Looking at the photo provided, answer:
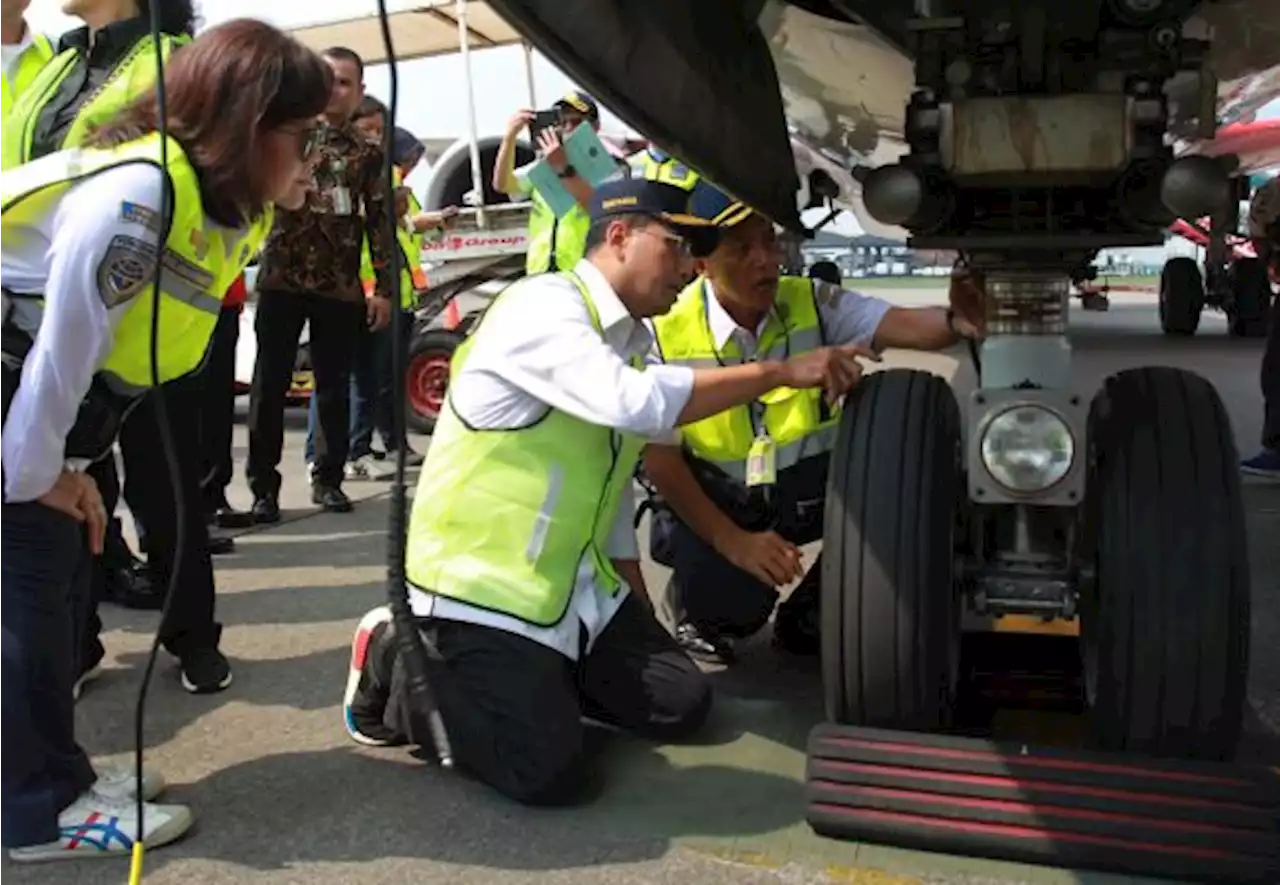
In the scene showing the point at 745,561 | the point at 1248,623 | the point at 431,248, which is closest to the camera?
the point at 1248,623

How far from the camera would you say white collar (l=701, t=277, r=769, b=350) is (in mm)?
3434

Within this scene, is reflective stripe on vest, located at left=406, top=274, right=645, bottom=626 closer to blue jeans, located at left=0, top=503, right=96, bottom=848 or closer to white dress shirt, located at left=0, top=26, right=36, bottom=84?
blue jeans, located at left=0, top=503, right=96, bottom=848

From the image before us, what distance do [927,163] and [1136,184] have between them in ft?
1.22

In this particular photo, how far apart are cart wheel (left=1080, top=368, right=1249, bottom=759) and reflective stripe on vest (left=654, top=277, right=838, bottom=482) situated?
1.09 meters

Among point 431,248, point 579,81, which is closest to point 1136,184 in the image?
point 579,81

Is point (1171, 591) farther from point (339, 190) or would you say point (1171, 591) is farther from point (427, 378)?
point (427, 378)

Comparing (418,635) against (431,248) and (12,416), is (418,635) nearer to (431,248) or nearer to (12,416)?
(12,416)

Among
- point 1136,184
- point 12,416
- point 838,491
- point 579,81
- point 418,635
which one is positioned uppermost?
point 579,81

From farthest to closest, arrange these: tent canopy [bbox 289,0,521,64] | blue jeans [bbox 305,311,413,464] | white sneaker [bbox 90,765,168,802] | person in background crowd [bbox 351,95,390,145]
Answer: tent canopy [bbox 289,0,521,64] < blue jeans [bbox 305,311,413,464] < person in background crowd [bbox 351,95,390,145] < white sneaker [bbox 90,765,168,802]

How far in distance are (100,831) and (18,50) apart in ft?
6.99

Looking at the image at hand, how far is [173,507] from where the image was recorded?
11.7 ft

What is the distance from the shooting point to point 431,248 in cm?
785

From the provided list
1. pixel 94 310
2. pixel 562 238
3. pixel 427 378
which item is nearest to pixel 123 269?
pixel 94 310

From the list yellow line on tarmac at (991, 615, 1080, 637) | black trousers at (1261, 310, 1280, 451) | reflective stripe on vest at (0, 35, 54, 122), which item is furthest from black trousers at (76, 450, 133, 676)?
black trousers at (1261, 310, 1280, 451)
